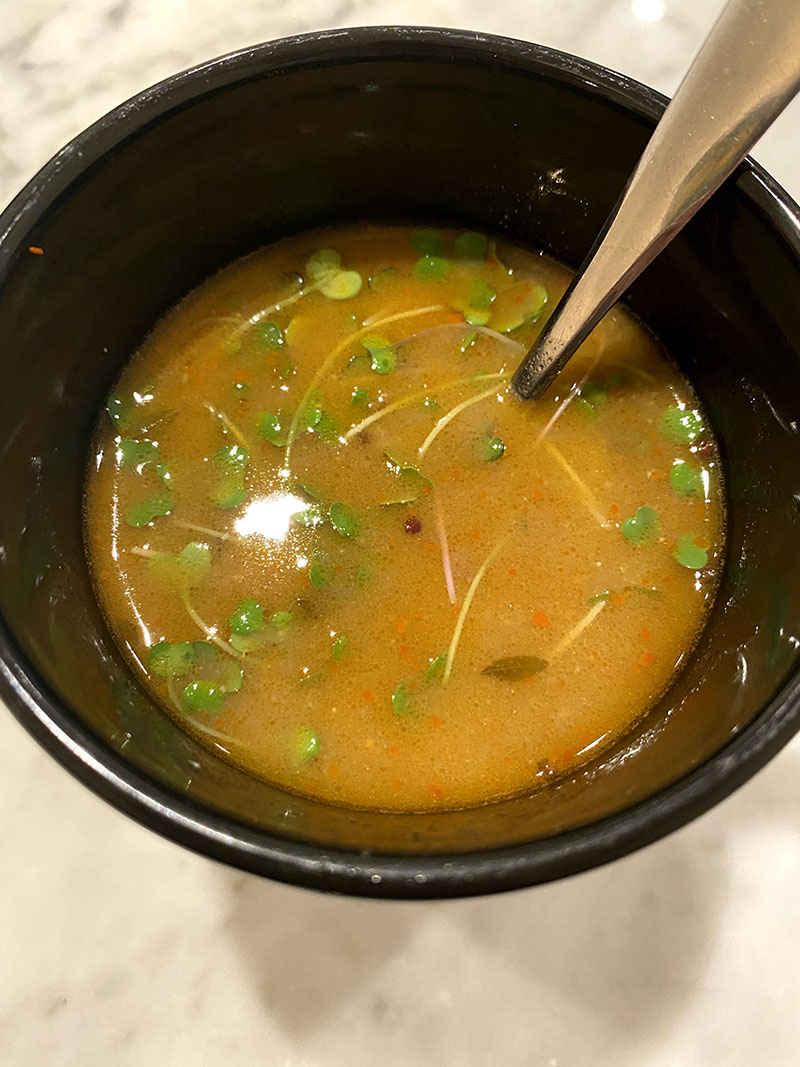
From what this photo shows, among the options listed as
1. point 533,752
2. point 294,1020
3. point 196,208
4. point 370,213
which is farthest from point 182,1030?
point 370,213

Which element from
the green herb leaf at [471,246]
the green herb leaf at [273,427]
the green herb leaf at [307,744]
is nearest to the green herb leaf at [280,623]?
the green herb leaf at [307,744]

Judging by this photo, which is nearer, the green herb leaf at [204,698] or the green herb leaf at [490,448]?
the green herb leaf at [204,698]

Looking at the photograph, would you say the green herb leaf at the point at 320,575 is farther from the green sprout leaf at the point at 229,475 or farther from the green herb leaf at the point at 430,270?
the green herb leaf at the point at 430,270

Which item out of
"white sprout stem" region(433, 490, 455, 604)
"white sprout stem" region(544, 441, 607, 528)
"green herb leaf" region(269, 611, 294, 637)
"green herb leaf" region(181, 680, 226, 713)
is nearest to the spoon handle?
"white sprout stem" region(544, 441, 607, 528)

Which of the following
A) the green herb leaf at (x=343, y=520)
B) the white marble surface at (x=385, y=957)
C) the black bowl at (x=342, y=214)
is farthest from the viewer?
the green herb leaf at (x=343, y=520)

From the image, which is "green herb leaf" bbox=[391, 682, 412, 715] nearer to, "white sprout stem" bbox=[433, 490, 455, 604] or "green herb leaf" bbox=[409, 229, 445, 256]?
"white sprout stem" bbox=[433, 490, 455, 604]

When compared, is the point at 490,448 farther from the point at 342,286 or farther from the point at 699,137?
the point at 699,137

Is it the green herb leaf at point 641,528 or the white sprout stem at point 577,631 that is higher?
the green herb leaf at point 641,528
